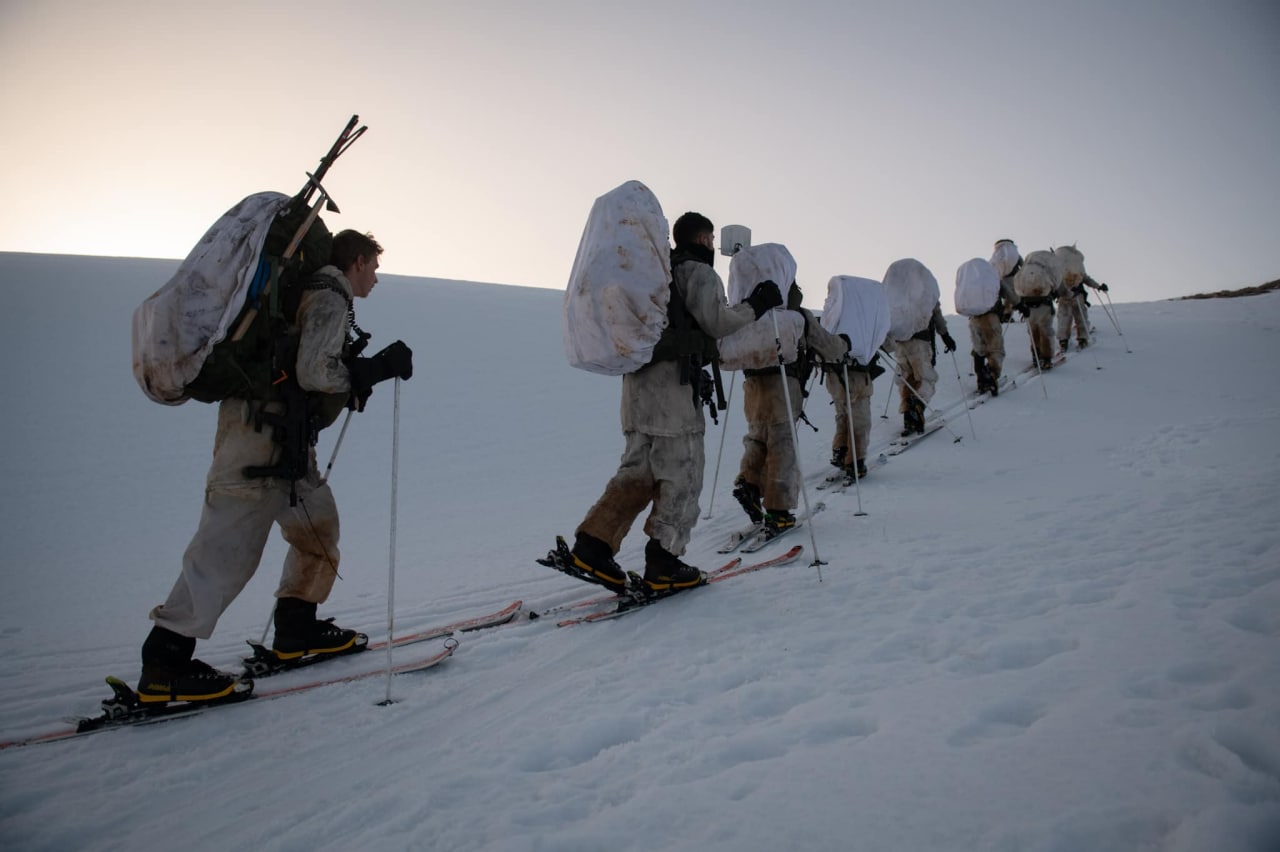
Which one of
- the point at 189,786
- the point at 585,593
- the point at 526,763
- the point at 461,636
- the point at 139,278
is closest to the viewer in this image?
the point at 526,763

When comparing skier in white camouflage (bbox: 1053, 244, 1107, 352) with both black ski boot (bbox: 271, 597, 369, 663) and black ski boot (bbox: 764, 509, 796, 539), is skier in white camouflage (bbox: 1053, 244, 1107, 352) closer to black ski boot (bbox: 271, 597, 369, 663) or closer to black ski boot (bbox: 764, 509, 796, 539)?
black ski boot (bbox: 764, 509, 796, 539)

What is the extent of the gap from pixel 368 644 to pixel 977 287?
1069 centimetres

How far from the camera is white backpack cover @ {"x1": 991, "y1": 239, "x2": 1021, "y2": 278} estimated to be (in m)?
13.2

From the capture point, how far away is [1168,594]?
2922 mm

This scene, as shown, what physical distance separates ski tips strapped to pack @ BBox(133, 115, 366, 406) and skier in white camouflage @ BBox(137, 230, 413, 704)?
0.15 meters

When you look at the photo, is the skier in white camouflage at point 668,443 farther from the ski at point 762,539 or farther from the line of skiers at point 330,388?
the ski at point 762,539

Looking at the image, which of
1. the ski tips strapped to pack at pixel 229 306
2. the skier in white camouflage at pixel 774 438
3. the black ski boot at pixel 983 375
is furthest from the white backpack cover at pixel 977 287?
the ski tips strapped to pack at pixel 229 306

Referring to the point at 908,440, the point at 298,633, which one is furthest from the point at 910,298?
the point at 298,633

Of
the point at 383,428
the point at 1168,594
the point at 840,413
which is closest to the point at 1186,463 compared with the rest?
the point at 840,413

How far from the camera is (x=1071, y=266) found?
14422 millimetres

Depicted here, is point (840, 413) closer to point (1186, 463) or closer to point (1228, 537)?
point (1186, 463)

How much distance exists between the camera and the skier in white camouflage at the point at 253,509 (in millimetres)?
3127

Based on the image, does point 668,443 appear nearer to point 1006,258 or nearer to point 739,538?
point 739,538

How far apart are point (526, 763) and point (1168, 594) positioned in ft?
8.62
